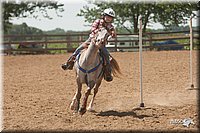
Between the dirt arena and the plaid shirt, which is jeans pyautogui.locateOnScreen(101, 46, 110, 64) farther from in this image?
the dirt arena

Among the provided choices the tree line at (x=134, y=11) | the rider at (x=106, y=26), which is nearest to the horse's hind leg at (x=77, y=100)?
the rider at (x=106, y=26)

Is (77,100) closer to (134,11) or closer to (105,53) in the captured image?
(105,53)

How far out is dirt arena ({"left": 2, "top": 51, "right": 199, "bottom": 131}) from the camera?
5.81 m

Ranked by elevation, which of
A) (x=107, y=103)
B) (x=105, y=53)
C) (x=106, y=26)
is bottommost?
(x=107, y=103)

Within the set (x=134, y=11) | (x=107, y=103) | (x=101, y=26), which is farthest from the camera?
(x=134, y=11)

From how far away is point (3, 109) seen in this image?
7.27 m

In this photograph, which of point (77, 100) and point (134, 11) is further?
point (134, 11)

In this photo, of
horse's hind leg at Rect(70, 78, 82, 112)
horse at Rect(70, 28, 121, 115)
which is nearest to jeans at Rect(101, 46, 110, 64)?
horse at Rect(70, 28, 121, 115)

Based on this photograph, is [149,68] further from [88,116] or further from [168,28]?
[168,28]

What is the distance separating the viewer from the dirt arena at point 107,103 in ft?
19.1

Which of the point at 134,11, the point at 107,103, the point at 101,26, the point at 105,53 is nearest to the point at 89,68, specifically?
the point at 105,53

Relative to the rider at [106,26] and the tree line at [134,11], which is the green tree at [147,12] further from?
the rider at [106,26]

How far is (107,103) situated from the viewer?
26.6ft

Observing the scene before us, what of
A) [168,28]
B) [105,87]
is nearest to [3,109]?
[105,87]
